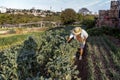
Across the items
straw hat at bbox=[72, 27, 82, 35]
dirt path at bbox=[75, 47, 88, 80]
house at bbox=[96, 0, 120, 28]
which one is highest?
straw hat at bbox=[72, 27, 82, 35]

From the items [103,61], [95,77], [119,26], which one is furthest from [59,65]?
[119,26]

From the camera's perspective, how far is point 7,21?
70.7 meters

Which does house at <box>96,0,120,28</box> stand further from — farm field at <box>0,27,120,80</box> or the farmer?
farm field at <box>0,27,120,80</box>

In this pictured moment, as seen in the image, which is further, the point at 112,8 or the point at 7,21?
the point at 7,21

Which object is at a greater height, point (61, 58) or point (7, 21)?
point (61, 58)

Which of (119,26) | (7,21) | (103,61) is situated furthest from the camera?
(7,21)

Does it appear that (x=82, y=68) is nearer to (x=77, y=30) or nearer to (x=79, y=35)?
(x=77, y=30)

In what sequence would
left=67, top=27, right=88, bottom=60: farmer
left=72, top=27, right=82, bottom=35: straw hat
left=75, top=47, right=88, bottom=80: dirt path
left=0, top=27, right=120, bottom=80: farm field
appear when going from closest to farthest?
left=0, top=27, right=120, bottom=80: farm field → left=75, top=47, right=88, bottom=80: dirt path → left=72, top=27, right=82, bottom=35: straw hat → left=67, top=27, right=88, bottom=60: farmer

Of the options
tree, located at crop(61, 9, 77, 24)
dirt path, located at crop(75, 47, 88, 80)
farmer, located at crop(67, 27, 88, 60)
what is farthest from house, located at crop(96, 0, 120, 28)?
tree, located at crop(61, 9, 77, 24)

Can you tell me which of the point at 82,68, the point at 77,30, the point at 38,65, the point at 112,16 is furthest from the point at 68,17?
the point at 38,65

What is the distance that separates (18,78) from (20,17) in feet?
213

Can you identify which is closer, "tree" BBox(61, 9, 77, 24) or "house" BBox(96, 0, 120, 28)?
"house" BBox(96, 0, 120, 28)

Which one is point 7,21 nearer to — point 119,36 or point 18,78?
point 119,36

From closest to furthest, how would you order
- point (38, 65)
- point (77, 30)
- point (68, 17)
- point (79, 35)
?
point (38, 65) < point (77, 30) < point (79, 35) < point (68, 17)
